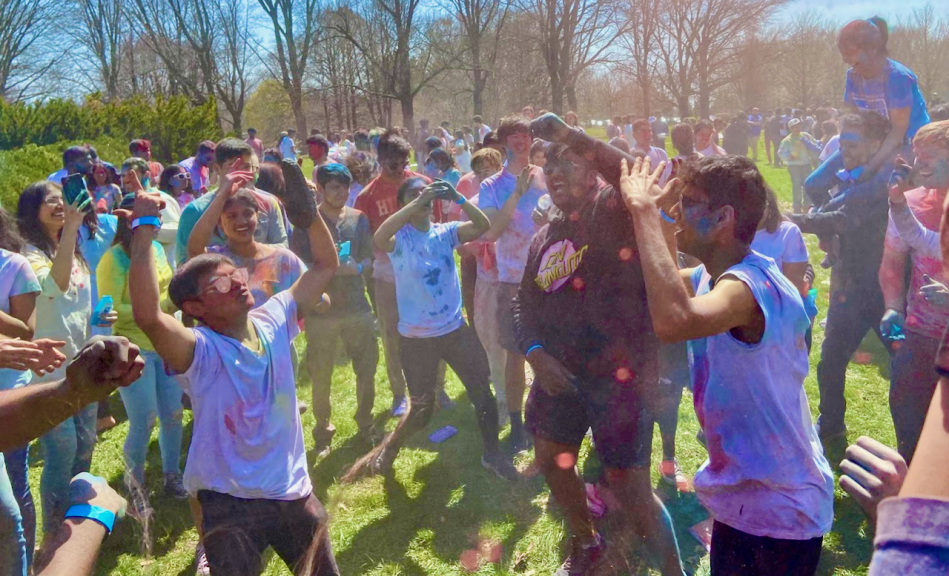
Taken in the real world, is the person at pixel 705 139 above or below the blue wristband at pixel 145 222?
above

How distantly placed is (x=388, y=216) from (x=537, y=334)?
261 cm

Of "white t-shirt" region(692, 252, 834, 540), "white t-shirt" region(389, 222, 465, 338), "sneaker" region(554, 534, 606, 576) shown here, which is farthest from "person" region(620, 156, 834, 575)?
"white t-shirt" region(389, 222, 465, 338)

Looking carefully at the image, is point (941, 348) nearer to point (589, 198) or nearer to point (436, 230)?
point (589, 198)

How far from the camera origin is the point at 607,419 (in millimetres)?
2998

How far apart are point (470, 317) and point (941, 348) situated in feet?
17.1

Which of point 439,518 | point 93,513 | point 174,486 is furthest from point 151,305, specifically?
point 174,486

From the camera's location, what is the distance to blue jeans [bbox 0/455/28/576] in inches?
103

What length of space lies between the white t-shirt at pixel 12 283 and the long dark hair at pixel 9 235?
346 mm

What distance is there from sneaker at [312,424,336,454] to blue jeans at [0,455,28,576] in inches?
94.3

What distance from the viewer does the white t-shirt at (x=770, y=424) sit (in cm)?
215

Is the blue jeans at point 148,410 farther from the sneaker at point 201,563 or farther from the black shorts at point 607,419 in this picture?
the black shorts at point 607,419

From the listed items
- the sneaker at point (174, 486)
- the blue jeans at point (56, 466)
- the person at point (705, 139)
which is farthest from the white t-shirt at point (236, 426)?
the person at point (705, 139)

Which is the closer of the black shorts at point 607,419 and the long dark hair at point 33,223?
the black shorts at point 607,419

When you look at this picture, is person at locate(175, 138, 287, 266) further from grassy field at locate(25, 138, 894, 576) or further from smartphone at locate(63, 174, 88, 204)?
grassy field at locate(25, 138, 894, 576)
